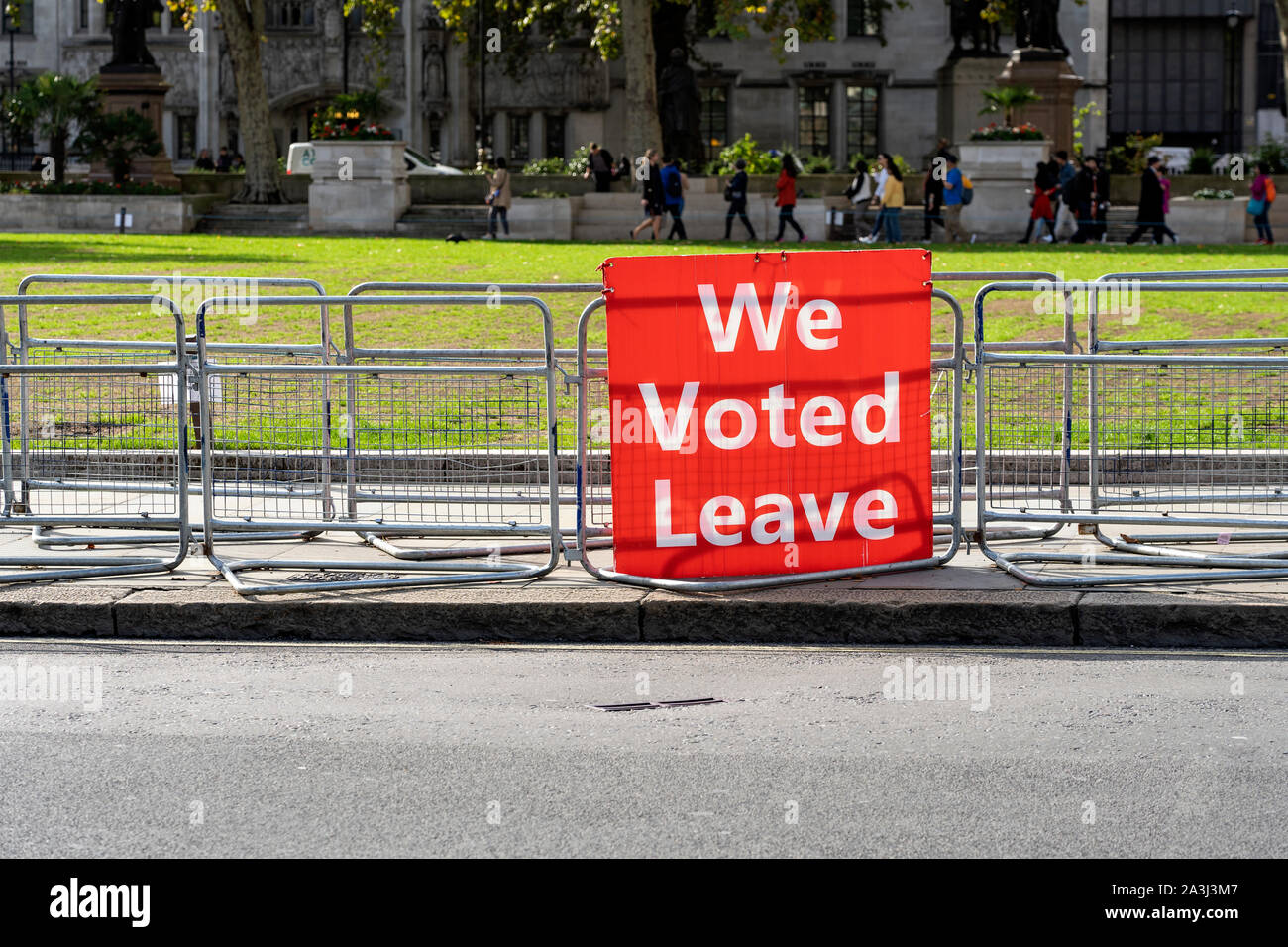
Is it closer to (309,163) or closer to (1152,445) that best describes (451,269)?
(1152,445)

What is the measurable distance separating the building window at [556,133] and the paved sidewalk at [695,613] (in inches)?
2256

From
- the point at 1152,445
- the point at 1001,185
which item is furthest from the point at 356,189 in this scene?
the point at 1152,445

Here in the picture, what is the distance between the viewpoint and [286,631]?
822cm

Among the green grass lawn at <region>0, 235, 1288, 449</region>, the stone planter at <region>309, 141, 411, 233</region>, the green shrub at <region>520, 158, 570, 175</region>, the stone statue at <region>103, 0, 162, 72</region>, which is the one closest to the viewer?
the green grass lawn at <region>0, 235, 1288, 449</region>

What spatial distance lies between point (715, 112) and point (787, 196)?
31.5 metres

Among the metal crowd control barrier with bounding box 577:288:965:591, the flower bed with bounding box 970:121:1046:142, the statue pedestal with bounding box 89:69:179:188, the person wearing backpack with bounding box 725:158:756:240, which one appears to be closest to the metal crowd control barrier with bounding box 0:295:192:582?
the metal crowd control barrier with bounding box 577:288:965:591

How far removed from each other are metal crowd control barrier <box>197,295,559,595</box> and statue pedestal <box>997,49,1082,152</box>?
3327cm

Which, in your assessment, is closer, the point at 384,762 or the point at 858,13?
the point at 384,762

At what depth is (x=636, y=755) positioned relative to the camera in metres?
6.12

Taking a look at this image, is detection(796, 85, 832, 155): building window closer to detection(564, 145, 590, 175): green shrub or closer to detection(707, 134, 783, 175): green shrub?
detection(564, 145, 590, 175): green shrub

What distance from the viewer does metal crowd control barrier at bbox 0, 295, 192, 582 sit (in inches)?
350
